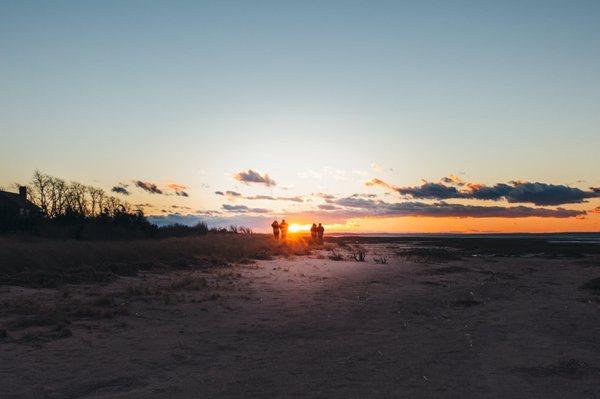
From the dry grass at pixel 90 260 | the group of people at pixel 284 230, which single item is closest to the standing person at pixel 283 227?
the group of people at pixel 284 230

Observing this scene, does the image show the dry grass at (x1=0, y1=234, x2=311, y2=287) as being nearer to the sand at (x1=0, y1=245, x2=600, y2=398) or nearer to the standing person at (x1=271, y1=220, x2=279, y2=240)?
the sand at (x1=0, y1=245, x2=600, y2=398)

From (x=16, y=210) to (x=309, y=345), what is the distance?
64455mm

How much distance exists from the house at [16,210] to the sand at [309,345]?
35.0m

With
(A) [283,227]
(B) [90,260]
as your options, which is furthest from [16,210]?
(B) [90,260]

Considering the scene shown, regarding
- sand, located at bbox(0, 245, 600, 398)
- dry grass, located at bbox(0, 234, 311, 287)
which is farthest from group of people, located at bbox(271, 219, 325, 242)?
sand, located at bbox(0, 245, 600, 398)

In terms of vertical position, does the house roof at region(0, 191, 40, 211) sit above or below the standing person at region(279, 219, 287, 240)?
above

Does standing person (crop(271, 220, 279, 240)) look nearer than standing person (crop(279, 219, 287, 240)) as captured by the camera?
Yes

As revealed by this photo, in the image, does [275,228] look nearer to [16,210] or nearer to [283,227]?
[283,227]

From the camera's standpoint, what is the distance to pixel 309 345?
11.6 metres

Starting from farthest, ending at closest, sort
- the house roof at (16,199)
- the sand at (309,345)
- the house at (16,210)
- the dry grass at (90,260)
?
the house roof at (16,199) → the house at (16,210) → the dry grass at (90,260) → the sand at (309,345)

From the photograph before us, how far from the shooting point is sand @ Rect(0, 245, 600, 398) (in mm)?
8695

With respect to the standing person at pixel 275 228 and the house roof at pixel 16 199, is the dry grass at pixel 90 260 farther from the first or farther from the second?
the house roof at pixel 16 199

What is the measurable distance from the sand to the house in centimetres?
3500

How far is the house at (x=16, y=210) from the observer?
1937 inches
